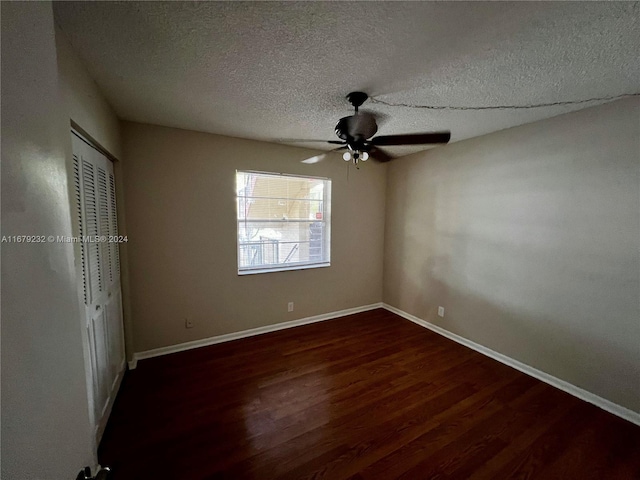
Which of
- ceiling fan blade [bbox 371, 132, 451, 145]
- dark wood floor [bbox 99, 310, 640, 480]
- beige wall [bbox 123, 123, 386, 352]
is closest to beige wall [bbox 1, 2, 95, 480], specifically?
dark wood floor [bbox 99, 310, 640, 480]

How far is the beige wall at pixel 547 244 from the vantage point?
1.94m

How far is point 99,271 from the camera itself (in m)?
1.80

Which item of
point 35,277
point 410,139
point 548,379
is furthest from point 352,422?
point 410,139

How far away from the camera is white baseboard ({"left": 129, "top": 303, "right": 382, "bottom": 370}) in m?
2.65

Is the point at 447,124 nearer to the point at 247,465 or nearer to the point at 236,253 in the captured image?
the point at 236,253

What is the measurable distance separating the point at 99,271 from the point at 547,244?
3.66 meters

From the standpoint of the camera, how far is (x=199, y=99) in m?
1.99

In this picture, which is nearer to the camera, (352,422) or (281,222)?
(352,422)

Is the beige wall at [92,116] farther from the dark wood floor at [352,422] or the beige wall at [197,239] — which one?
the dark wood floor at [352,422]

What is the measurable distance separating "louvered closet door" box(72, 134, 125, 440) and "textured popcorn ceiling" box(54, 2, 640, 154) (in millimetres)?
617

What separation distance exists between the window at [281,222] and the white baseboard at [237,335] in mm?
737

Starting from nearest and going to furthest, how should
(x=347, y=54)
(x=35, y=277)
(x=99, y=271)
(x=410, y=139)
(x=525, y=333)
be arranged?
(x=35, y=277) < (x=347, y=54) < (x=99, y=271) < (x=410, y=139) < (x=525, y=333)

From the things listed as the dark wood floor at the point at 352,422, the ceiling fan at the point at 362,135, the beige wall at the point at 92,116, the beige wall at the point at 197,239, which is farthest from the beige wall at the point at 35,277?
the beige wall at the point at 197,239

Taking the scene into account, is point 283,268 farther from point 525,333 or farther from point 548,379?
point 548,379
